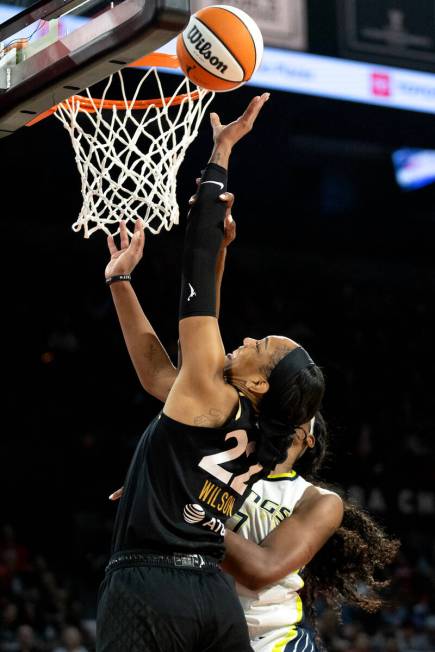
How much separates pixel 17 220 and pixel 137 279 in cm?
174

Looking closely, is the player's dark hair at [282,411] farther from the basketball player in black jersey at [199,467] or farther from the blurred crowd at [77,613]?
the blurred crowd at [77,613]

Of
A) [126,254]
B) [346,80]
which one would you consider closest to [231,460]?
[126,254]

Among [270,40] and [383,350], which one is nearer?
[270,40]

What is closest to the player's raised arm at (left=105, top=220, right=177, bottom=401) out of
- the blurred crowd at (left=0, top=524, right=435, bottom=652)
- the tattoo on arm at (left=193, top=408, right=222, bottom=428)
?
the tattoo on arm at (left=193, top=408, right=222, bottom=428)

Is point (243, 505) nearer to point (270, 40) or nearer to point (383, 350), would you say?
point (270, 40)

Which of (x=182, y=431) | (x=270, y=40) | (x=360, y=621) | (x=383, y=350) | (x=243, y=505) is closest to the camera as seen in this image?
(x=182, y=431)

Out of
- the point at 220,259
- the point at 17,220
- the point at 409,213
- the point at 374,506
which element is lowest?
the point at 374,506

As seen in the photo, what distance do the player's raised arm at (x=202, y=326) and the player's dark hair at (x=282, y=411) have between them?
0.13 m

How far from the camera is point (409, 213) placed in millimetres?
13430

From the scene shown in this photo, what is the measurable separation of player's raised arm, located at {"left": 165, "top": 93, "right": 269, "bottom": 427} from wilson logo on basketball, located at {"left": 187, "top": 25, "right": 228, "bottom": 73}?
536 millimetres

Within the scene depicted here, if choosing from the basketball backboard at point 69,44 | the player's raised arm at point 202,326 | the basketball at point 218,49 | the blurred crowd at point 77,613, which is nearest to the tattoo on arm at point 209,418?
the player's raised arm at point 202,326

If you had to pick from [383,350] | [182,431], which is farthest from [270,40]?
[383,350]

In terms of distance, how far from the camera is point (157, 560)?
105 inches

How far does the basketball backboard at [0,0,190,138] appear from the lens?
2.72m
